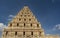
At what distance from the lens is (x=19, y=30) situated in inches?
1624

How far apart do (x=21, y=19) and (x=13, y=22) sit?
2418mm

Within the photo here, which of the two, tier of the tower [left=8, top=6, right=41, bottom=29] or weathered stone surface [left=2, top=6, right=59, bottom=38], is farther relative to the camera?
tier of the tower [left=8, top=6, right=41, bottom=29]

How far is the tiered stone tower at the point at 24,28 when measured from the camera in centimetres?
4091

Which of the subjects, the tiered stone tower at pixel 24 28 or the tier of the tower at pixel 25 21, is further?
the tier of the tower at pixel 25 21

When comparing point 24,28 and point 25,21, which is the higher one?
point 25,21

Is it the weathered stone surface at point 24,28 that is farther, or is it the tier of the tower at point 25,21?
the tier of the tower at point 25,21

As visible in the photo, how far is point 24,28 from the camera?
1633 inches

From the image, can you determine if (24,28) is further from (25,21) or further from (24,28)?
(25,21)

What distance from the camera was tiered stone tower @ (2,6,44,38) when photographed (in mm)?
40906

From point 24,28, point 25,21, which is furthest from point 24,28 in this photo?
point 25,21

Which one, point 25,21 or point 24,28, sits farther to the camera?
point 25,21

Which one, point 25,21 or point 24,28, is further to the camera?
point 25,21

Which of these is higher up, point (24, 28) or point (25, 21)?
point (25, 21)

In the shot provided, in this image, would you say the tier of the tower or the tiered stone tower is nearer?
the tiered stone tower
